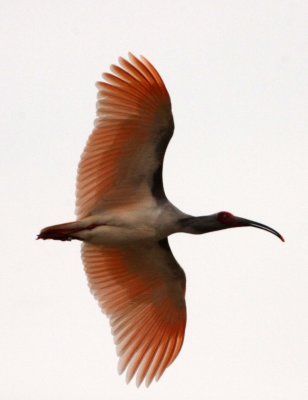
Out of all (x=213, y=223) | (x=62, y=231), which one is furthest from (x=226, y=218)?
(x=62, y=231)

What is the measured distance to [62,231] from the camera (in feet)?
61.8

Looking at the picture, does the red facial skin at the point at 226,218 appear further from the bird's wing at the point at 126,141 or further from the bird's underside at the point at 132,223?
the bird's wing at the point at 126,141

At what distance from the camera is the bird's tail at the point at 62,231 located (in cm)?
1884

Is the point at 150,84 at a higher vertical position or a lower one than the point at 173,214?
higher

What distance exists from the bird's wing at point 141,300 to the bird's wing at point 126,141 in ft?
2.73

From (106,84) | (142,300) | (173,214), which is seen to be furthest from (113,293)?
(106,84)

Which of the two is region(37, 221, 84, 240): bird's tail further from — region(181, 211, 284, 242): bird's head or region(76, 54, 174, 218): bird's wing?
region(181, 211, 284, 242): bird's head

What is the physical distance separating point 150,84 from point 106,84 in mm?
626

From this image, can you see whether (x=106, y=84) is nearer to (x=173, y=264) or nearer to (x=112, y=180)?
(x=112, y=180)

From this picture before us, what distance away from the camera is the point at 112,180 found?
62.4 feet

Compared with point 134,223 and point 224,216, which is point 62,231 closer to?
point 134,223

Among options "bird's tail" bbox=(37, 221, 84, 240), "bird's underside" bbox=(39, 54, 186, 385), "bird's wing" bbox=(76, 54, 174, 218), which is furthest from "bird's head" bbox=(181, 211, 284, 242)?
"bird's tail" bbox=(37, 221, 84, 240)

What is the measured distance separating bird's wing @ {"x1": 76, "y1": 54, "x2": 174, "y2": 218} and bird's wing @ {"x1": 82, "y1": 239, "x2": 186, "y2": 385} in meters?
0.83

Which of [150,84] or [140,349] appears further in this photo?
[140,349]
